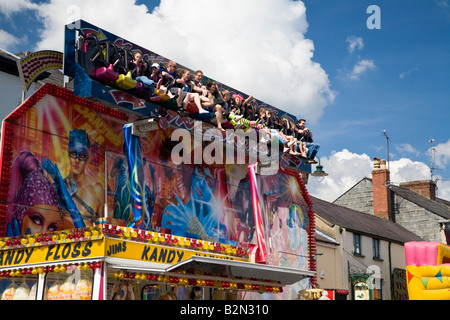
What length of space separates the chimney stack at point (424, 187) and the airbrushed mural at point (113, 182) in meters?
32.4

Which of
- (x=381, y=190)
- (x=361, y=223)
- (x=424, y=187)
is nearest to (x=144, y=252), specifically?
(x=361, y=223)

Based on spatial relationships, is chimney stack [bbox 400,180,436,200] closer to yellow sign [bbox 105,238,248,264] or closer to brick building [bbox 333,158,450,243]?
brick building [bbox 333,158,450,243]

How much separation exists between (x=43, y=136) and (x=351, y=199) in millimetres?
35055

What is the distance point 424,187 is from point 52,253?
43.0 meters

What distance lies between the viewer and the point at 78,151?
15.8 meters

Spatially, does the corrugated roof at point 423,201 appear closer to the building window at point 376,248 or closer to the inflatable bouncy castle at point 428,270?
the building window at point 376,248

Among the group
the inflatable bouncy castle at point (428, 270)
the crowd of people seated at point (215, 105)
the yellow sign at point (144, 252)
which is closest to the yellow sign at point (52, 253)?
the yellow sign at point (144, 252)

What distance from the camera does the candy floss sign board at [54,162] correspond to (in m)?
14.2

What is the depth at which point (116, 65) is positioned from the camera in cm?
1661

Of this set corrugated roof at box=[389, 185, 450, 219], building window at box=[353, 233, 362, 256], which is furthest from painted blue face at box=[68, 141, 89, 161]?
corrugated roof at box=[389, 185, 450, 219]

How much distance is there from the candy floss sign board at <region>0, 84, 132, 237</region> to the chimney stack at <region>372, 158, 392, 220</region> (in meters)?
30.3

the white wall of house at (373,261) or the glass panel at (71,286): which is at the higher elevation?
the white wall of house at (373,261)

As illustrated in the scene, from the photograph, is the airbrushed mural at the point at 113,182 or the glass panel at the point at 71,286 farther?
the airbrushed mural at the point at 113,182
